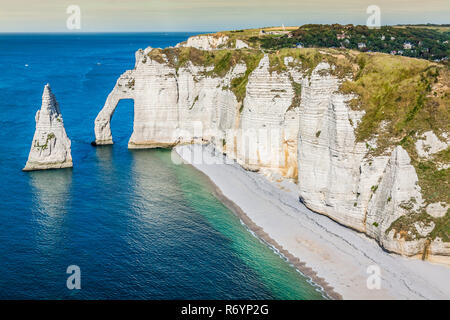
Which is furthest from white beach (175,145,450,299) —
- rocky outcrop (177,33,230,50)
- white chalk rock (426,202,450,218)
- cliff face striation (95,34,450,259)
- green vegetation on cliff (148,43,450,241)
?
rocky outcrop (177,33,230,50)

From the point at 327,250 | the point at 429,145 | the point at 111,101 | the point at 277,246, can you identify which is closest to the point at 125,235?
the point at 277,246

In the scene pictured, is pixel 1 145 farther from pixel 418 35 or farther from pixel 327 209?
pixel 418 35

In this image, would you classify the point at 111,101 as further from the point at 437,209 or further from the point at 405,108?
the point at 437,209

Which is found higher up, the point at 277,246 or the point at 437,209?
the point at 437,209

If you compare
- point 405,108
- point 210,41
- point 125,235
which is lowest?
point 125,235
